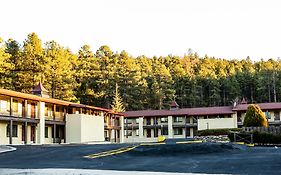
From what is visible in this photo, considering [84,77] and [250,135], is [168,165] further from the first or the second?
[84,77]

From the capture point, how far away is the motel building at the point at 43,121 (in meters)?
36.3

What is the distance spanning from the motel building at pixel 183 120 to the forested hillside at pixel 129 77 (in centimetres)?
1073

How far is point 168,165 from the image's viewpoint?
13555 mm

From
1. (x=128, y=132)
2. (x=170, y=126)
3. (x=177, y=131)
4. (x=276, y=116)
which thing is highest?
(x=276, y=116)

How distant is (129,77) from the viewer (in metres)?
73.9

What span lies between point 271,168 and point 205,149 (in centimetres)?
656

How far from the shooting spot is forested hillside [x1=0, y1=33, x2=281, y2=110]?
6000 centimetres

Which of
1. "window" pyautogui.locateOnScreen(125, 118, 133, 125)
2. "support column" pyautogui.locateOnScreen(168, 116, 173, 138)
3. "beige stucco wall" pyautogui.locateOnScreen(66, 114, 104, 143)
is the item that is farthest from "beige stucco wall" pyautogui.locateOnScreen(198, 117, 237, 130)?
"beige stucco wall" pyautogui.locateOnScreen(66, 114, 104, 143)

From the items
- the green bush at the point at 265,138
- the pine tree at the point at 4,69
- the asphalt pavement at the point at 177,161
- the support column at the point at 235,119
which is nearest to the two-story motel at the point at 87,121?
the support column at the point at 235,119

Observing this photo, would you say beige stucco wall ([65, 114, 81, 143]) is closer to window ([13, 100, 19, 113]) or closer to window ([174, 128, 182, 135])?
window ([13, 100, 19, 113])

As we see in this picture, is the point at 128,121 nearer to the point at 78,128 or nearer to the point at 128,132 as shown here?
the point at 128,132

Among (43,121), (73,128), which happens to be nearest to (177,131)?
(73,128)

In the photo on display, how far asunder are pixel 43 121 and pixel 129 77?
34614 mm

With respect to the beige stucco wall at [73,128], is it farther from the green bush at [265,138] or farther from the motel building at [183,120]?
the green bush at [265,138]
